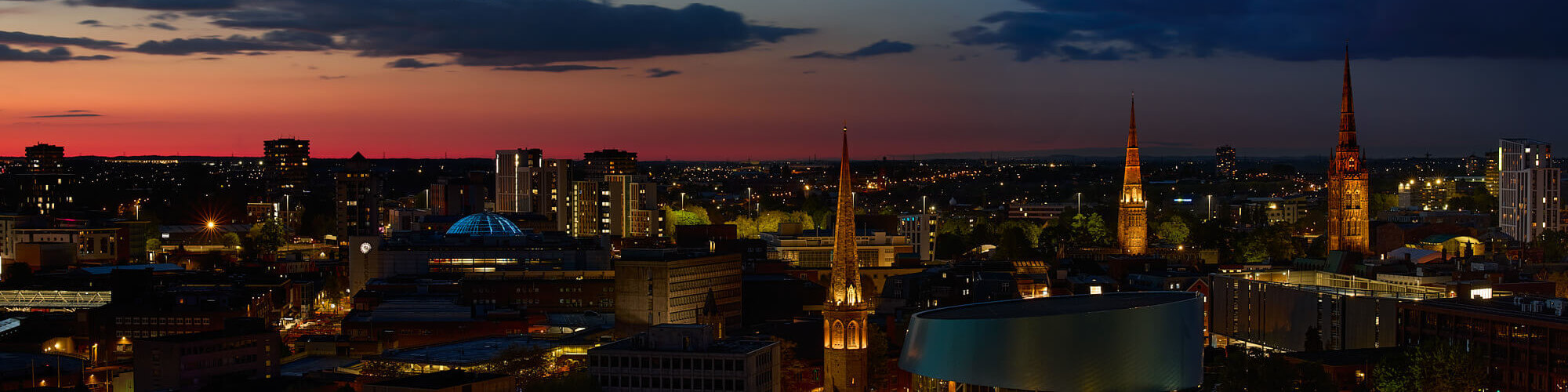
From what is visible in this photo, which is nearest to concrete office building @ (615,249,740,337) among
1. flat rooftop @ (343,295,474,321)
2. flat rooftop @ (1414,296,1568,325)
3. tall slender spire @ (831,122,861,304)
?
flat rooftop @ (343,295,474,321)

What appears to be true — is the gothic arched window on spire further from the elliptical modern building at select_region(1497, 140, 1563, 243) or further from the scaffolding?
the elliptical modern building at select_region(1497, 140, 1563, 243)

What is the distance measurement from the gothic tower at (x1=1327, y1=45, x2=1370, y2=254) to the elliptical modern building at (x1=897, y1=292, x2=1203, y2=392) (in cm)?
7025

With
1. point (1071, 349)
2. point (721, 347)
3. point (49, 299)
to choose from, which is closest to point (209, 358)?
point (721, 347)

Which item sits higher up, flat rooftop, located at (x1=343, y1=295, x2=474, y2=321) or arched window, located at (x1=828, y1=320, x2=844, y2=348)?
arched window, located at (x1=828, y1=320, x2=844, y2=348)

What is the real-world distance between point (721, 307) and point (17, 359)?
38797mm

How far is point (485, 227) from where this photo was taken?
136250 millimetres

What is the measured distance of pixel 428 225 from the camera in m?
169

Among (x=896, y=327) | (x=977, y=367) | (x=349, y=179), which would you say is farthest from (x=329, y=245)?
(x=977, y=367)

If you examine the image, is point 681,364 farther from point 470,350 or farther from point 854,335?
point 470,350

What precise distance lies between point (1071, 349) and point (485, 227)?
80.1 meters

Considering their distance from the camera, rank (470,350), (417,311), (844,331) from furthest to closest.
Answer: (417,311), (470,350), (844,331)

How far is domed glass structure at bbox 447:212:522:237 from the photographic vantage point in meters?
136

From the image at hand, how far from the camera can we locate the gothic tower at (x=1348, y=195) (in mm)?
131750

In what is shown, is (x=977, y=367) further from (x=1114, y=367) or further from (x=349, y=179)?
(x=349, y=179)
